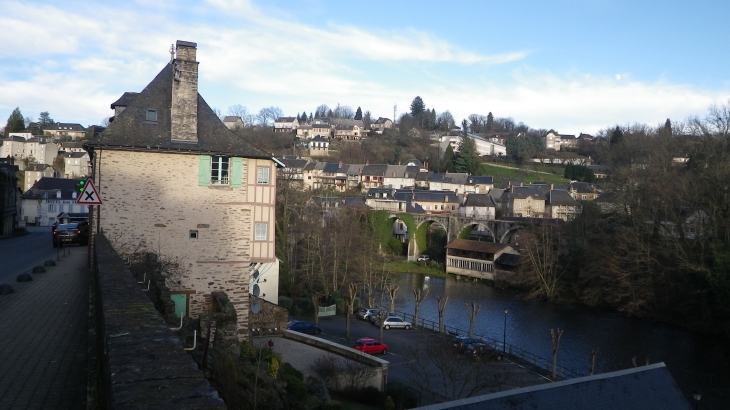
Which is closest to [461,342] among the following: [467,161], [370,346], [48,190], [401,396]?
[370,346]

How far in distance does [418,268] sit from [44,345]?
35446 mm

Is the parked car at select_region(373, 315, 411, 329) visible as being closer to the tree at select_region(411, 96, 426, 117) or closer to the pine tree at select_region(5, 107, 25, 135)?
the pine tree at select_region(5, 107, 25, 135)

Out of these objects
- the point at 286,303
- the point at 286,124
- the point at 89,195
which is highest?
the point at 286,124

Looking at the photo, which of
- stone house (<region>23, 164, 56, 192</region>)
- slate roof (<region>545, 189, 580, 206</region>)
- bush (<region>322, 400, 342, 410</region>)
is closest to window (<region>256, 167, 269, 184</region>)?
bush (<region>322, 400, 342, 410</region>)

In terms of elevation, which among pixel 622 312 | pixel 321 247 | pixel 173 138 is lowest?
pixel 622 312

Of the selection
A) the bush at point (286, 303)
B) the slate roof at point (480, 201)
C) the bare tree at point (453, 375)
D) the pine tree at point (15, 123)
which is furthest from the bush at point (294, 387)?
the pine tree at point (15, 123)

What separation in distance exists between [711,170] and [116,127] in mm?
21957

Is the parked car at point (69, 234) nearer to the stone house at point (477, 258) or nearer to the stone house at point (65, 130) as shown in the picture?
the stone house at point (477, 258)

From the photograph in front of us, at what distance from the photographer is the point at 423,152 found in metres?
76.9

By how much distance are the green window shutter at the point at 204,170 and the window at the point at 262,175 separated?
1212mm

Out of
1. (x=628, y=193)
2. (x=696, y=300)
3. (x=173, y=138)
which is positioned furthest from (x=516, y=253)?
(x=173, y=138)

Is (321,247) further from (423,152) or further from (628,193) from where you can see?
(423,152)

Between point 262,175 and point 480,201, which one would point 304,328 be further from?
point 480,201

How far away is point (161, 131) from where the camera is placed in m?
12.7
